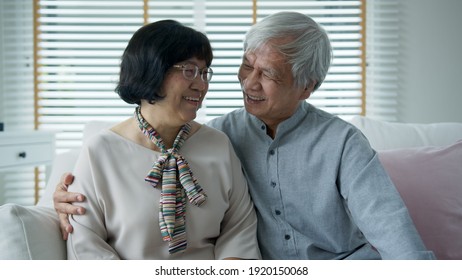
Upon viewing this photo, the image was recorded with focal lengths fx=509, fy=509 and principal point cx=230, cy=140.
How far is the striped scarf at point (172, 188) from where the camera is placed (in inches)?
53.9

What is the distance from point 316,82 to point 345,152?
0.93ft

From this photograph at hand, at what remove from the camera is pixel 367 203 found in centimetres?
146

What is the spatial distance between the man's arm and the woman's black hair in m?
0.31

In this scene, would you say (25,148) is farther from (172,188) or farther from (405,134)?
(405,134)

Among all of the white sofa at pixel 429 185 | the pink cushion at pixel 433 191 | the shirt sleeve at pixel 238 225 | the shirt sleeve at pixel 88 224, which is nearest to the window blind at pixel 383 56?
the white sofa at pixel 429 185

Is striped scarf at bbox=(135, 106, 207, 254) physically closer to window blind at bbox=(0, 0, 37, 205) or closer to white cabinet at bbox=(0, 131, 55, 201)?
white cabinet at bbox=(0, 131, 55, 201)

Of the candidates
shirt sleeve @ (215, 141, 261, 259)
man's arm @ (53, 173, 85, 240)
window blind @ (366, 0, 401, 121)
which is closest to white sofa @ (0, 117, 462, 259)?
man's arm @ (53, 173, 85, 240)

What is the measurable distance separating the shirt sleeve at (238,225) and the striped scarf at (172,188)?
13 centimetres

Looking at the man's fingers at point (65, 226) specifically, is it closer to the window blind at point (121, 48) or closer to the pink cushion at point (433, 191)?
the pink cushion at point (433, 191)

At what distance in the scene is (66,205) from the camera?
135 centimetres

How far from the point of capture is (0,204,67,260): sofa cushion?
4.12 feet

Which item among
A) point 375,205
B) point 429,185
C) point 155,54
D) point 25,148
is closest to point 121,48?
point 25,148

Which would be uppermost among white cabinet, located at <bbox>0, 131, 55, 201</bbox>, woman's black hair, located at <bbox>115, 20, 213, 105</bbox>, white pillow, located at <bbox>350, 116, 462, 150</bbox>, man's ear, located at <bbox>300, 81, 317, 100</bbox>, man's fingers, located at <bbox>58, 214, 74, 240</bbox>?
woman's black hair, located at <bbox>115, 20, 213, 105</bbox>
